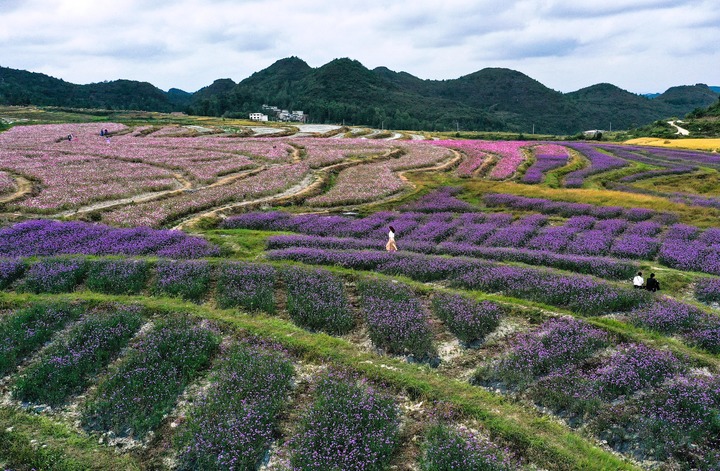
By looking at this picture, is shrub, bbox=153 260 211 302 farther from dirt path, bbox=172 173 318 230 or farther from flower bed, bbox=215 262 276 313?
dirt path, bbox=172 173 318 230

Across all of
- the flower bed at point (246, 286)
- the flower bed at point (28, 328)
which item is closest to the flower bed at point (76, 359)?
the flower bed at point (28, 328)

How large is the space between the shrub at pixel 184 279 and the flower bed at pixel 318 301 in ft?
11.0

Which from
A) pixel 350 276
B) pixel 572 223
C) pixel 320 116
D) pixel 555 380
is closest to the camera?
pixel 555 380

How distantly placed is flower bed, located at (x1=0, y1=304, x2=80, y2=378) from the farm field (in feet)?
0.23

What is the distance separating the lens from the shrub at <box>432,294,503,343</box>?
14.1 metres

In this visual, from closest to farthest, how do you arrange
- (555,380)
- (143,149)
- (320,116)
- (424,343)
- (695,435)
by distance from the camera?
(695,435), (555,380), (424,343), (143,149), (320,116)

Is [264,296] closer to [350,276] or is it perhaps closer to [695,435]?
[350,276]

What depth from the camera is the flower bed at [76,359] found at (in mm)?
11453

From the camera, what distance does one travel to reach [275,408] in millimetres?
10594

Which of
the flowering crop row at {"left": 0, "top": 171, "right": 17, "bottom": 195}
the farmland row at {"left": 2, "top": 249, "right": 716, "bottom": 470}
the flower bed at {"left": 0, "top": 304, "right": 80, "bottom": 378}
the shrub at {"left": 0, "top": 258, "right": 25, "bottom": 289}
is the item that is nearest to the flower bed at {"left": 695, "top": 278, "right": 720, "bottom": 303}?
the farmland row at {"left": 2, "top": 249, "right": 716, "bottom": 470}

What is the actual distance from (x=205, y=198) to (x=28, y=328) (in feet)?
74.1

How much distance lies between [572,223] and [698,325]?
1606 centimetres

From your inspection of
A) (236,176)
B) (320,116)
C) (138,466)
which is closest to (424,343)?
(138,466)

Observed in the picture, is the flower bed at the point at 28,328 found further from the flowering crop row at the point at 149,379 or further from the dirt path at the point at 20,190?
the dirt path at the point at 20,190
